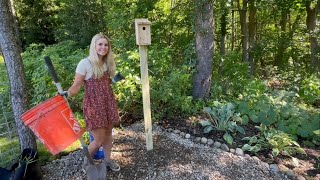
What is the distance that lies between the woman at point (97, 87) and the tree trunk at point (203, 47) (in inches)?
88.0

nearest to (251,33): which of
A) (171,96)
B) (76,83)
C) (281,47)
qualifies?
(281,47)

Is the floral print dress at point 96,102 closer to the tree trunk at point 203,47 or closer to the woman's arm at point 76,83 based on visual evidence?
the woman's arm at point 76,83

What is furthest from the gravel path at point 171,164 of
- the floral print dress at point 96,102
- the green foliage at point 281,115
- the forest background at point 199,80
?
the green foliage at point 281,115

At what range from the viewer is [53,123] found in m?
2.50

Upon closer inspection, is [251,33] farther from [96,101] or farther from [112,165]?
[96,101]

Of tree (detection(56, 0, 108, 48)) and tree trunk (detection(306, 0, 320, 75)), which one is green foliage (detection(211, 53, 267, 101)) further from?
tree (detection(56, 0, 108, 48))

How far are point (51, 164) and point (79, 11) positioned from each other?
7.26 meters

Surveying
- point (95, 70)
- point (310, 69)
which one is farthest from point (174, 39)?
point (310, 69)

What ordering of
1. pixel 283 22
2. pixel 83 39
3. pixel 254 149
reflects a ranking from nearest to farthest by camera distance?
pixel 254 149 < pixel 83 39 < pixel 283 22

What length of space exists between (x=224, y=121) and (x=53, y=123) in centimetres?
249

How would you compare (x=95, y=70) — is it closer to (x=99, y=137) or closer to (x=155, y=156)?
(x=99, y=137)

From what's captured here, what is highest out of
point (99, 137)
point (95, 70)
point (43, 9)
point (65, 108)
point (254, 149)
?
point (43, 9)

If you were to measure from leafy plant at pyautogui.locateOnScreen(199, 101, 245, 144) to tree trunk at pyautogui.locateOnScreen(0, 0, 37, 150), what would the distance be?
7.82 ft

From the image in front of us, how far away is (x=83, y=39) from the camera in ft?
31.0
